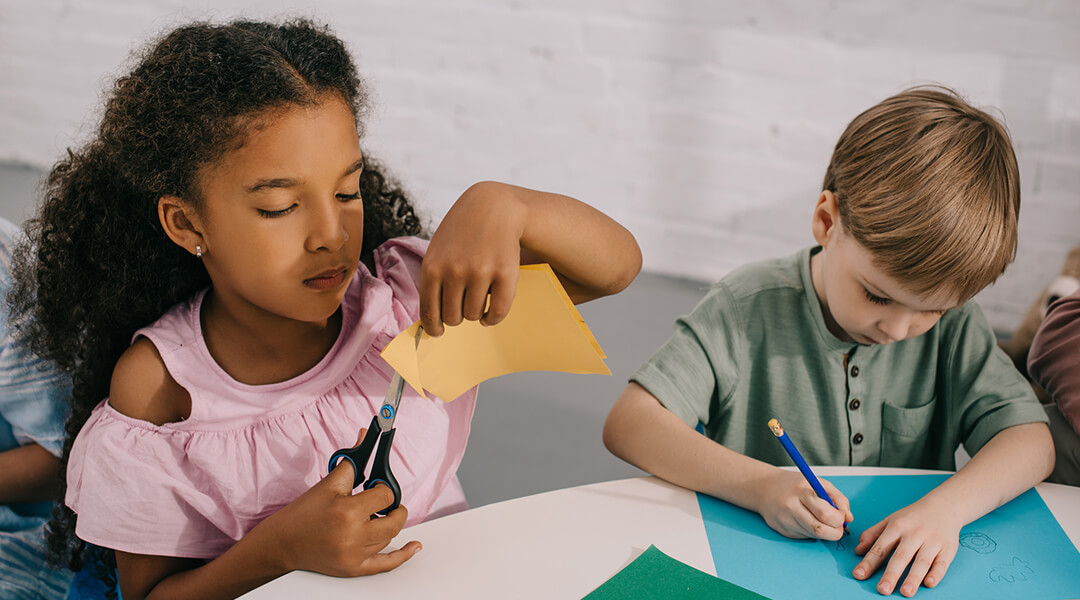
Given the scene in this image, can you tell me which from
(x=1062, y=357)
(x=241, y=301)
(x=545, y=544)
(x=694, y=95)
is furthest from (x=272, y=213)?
(x=694, y=95)

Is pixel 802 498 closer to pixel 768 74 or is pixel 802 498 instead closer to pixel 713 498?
pixel 713 498

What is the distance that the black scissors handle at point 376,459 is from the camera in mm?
666

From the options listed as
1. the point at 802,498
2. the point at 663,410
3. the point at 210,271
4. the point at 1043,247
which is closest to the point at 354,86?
the point at 210,271

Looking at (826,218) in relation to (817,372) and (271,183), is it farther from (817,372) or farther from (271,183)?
(271,183)

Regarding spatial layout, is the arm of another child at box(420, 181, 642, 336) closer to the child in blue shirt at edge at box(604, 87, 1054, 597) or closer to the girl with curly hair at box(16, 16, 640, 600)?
the girl with curly hair at box(16, 16, 640, 600)

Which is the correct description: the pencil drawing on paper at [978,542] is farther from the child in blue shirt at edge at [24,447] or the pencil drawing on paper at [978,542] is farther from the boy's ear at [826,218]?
the child in blue shirt at edge at [24,447]

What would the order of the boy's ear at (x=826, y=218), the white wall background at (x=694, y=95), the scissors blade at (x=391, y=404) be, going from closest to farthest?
Answer: 1. the scissors blade at (x=391, y=404)
2. the boy's ear at (x=826, y=218)
3. the white wall background at (x=694, y=95)

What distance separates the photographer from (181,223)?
0.78 metres

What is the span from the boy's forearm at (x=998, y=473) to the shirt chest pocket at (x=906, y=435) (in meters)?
0.11

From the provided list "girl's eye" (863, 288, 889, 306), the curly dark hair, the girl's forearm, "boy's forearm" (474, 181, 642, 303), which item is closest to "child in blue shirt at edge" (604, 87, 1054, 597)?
"girl's eye" (863, 288, 889, 306)

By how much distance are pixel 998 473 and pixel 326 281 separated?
624 mm

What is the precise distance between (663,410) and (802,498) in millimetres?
181

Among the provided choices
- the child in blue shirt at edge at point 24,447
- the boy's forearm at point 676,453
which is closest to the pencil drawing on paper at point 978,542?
the boy's forearm at point 676,453

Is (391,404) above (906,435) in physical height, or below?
above
